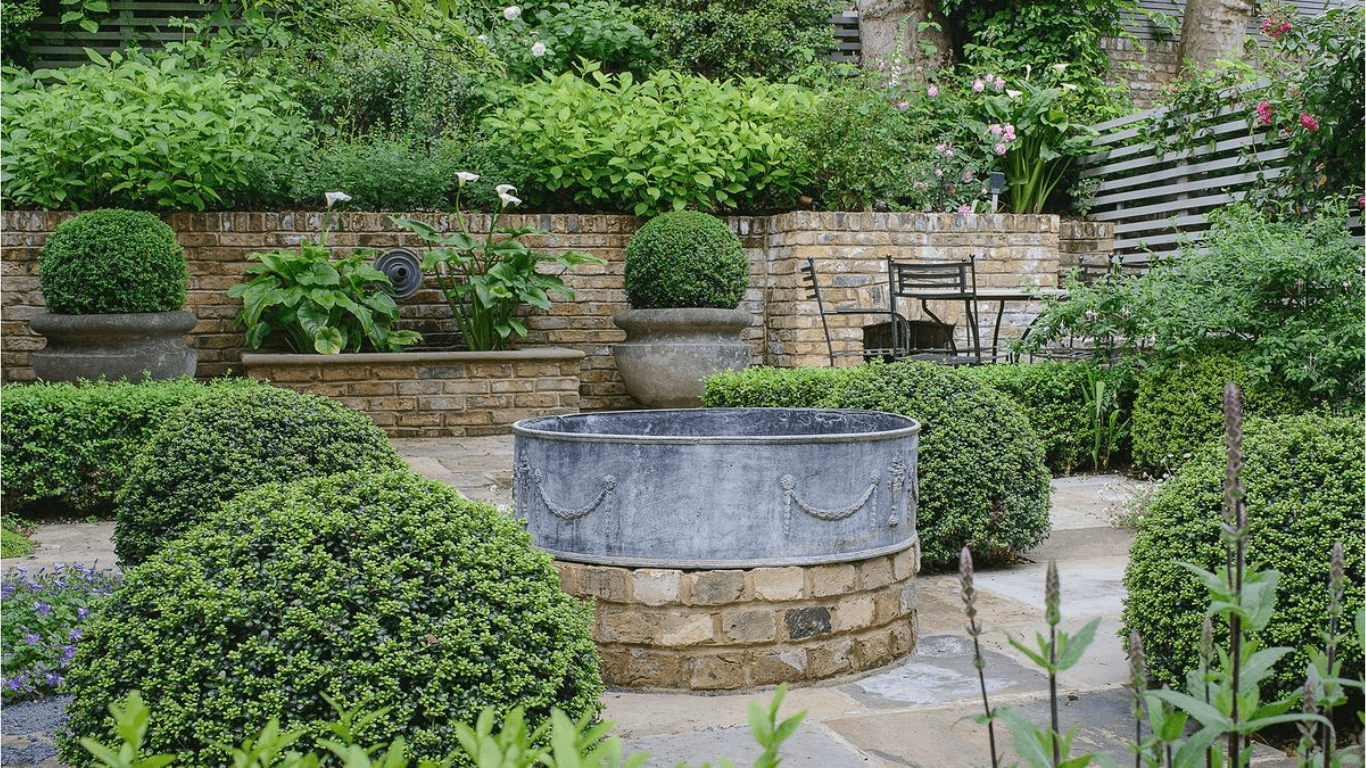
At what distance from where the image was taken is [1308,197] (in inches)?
351

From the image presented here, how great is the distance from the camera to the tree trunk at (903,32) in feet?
43.3

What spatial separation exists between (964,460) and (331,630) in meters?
3.47

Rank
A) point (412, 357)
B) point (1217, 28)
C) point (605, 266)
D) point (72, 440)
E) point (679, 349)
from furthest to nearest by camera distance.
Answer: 1. point (1217, 28)
2. point (605, 266)
3. point (679, 349)
4. point (412, 357)
5. point (72, 440)

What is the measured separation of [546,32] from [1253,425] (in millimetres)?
9706

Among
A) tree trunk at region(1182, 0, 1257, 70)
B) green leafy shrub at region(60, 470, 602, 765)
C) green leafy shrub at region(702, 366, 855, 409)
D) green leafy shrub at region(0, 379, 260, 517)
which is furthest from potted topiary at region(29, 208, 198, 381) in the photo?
tree trunk at region(1182, 0, 1257, 70)

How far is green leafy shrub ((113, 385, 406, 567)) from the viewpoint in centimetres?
443

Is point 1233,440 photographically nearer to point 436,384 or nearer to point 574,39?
point 436,384

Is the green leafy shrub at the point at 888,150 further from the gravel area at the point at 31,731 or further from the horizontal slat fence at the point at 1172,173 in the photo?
the gravel area at the point at 31,731

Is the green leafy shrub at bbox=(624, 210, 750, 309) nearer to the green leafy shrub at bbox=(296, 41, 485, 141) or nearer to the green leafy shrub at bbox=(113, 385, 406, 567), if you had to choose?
the green leafy shrub at bbox=(296, 41, 485, 141)


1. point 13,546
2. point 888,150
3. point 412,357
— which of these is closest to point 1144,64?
point 888,150

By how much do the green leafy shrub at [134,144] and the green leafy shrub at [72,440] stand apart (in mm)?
3187

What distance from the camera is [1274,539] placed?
3305 mm

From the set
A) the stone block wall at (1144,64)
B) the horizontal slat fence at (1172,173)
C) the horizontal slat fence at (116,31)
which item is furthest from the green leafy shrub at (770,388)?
the stone block wall at (1144,64)

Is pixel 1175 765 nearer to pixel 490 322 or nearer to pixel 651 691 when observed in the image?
pixel 651 691
